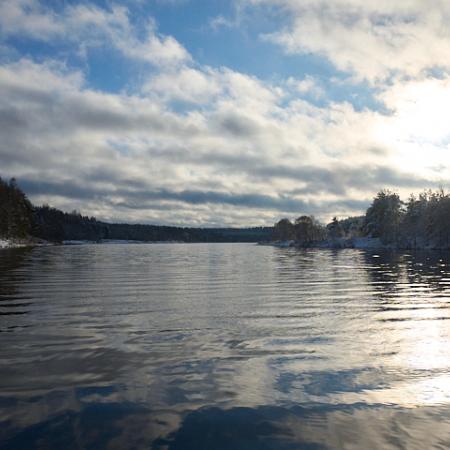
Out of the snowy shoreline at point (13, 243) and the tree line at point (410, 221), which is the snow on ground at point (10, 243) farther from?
the tree line at point (410, 221)

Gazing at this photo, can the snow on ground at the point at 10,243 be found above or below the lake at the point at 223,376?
above

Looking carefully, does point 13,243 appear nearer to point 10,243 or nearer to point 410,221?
point 10,243

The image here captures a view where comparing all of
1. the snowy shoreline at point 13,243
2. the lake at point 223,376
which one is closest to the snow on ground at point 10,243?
the snowy shoreline at point 13,243

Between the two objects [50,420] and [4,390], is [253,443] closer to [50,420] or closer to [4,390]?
[50,420]

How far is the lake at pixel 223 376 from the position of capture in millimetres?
7043

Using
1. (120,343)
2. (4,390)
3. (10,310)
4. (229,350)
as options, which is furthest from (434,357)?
(10,310)

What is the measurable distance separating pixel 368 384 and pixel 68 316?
41.3ft

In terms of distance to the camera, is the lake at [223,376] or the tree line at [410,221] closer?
the lake at [223,376]

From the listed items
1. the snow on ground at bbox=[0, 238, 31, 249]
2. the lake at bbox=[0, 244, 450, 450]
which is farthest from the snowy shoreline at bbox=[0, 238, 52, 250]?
the lake at bbox=[0, 244, 450, 450]

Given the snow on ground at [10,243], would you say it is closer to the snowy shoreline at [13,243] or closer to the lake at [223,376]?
the snowy shoreline at [13,243]

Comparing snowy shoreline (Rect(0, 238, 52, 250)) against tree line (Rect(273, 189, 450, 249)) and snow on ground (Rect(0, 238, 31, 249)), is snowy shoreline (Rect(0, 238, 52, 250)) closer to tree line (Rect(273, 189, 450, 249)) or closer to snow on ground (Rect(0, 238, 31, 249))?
snow on ground (Rect(0, 238, 31, 249))

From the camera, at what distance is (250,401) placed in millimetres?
8477

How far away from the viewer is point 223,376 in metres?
9.92

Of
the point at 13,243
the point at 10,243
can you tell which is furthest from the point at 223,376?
the point at 13,243
